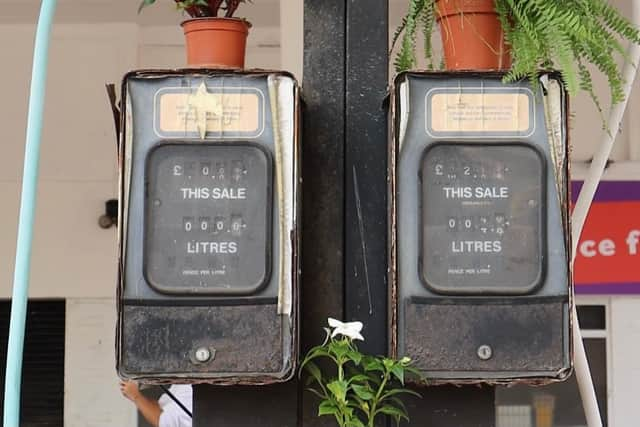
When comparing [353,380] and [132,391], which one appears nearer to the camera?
[353,380]

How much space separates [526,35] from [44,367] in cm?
683

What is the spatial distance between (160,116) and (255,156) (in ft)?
0.68

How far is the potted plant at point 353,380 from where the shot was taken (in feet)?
6.56

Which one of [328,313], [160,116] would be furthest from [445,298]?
[160,116]

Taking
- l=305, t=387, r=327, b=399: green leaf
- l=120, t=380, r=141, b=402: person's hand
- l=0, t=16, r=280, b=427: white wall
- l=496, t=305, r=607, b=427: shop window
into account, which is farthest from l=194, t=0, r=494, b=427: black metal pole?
l=496, t=305, r=607, b=427: shop window

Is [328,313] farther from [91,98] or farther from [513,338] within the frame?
[91,98]

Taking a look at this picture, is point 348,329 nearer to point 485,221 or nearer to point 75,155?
point 485,221

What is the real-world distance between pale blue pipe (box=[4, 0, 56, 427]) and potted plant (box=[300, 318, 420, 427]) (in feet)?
1.84

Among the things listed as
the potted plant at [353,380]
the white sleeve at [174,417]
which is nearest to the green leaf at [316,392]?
the potted plant at [353,380]

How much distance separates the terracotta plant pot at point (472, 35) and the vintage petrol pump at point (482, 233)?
14 centimetres

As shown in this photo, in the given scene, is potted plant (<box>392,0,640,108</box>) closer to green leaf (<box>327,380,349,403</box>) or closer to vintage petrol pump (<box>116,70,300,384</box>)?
vintage petrol pump (<box>116,70,300,384</box>)

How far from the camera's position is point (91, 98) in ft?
26.7

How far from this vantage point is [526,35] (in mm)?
2096

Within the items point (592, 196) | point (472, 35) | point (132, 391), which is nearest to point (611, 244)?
point (132, 391)
